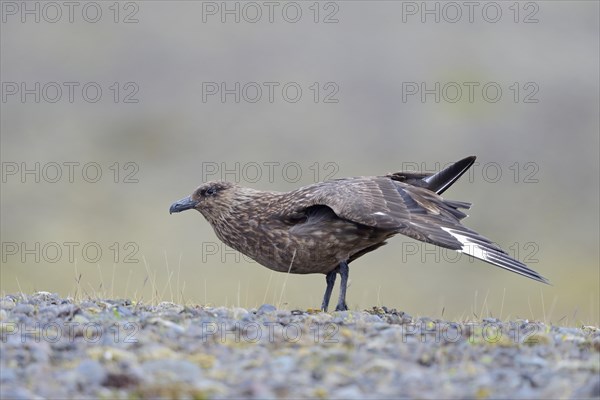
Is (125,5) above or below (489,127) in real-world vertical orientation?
above

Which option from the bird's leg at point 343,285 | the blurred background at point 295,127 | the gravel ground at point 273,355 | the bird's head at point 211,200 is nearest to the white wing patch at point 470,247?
the gravel ground at point 273,355

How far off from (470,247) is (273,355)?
335 centimetres

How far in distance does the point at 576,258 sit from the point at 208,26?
20.4 meters

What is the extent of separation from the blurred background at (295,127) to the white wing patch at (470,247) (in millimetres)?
16170

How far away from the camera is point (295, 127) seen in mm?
39562

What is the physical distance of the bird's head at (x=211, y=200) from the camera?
1198 centimetres

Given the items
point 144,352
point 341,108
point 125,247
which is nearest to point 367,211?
point 144,352

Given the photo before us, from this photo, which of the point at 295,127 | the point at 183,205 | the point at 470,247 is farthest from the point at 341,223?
the point at 295,127

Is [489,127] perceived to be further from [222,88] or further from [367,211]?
[367,211]

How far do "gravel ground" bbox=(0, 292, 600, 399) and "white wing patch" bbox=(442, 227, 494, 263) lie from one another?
2.86ft

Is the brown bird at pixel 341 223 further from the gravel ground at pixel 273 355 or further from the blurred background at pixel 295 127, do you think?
the blurred background at pixel 295 127

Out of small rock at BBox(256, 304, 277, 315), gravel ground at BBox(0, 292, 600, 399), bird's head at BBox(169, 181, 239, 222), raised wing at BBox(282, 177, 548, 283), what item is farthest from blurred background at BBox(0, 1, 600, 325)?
gravel ground at BBox(0, 292, 600, 399)

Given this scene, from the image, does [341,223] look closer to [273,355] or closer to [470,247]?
[470,247]

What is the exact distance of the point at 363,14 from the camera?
47.9 metres
